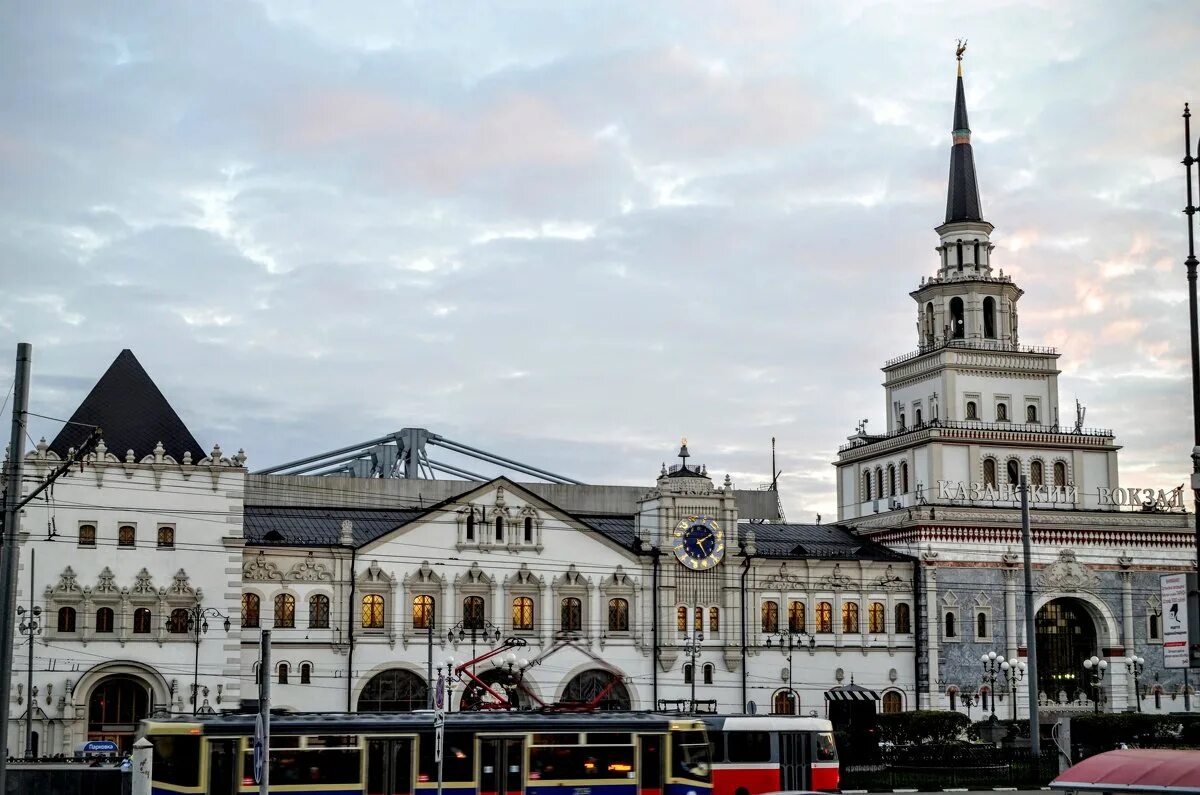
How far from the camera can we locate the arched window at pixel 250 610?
69.8 metres

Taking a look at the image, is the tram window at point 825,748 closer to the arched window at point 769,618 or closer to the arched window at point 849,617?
the arched window at point 769,618

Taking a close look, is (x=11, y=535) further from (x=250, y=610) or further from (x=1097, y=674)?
(x=1097, y=674)

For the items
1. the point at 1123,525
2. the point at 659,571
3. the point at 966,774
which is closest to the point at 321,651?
the point at 659,571

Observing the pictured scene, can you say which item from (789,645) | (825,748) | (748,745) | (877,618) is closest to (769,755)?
(748,745)

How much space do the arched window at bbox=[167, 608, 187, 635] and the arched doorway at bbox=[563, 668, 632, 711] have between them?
18.0m

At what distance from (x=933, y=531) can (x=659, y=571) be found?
14.8 m

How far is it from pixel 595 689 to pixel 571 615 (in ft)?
12.0

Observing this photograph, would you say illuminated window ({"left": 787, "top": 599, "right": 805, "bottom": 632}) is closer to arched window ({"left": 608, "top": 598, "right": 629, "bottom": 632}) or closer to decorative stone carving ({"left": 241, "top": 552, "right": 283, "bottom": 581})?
arched window ({"left": 608, "top": 598, "right": 629, "bottom": 632})

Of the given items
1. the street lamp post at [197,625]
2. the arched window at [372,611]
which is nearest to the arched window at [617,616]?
the arched window at [372,611]

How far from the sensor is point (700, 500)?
78812mm

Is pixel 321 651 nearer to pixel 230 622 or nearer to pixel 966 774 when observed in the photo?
pixel 230 622

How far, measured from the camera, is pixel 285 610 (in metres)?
70.8

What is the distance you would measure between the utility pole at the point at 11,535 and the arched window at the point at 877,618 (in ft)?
189

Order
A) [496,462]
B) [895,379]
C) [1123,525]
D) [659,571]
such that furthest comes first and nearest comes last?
[496,462] → [895,379] → [1123,525] → [659,571]
